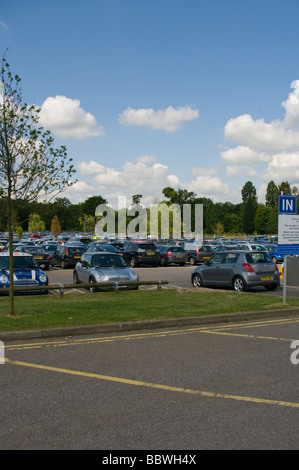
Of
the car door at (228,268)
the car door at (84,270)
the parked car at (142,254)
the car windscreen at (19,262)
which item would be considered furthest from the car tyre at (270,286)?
the parked car at (142,254)

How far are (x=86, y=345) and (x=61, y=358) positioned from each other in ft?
3.49

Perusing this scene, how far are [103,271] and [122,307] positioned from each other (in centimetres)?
500

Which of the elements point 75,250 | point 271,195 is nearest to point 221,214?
point 271,195

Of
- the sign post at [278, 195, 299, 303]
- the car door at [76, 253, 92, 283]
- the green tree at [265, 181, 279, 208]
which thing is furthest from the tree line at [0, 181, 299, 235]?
the sign post at [278, 195, 299, 303]

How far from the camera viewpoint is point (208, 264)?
19453mm

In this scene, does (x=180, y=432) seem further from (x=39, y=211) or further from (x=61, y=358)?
(x=39, y=211)

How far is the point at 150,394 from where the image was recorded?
588 cm

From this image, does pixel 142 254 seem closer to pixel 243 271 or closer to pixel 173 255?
pixel 173 255

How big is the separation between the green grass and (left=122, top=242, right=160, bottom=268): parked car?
16.8 meters

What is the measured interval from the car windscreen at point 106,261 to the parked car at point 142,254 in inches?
599

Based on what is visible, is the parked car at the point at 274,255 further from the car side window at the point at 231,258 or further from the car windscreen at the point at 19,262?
the car windscreen at the point at 19,262

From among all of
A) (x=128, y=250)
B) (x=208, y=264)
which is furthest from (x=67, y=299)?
(x=128, y=250)

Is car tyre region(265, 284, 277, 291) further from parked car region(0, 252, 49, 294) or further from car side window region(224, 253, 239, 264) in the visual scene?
parked car region(0, 252, 49, 294)

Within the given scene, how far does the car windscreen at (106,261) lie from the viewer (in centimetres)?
1839
